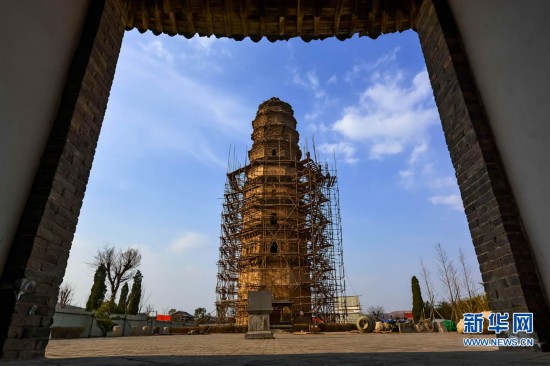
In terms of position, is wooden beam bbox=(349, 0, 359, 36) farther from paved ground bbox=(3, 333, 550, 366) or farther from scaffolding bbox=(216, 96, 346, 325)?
scaffolding bbox=(216, 96, 346, 325)

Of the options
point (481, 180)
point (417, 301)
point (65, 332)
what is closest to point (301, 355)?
point (481, 180)

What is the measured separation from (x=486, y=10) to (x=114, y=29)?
5.73 meters

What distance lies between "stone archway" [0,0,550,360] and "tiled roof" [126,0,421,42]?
0.02 m

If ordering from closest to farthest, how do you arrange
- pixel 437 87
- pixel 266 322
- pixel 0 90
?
pixel 0 90
pixel 437 87
pixel 266 322

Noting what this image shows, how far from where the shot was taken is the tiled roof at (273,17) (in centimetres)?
566

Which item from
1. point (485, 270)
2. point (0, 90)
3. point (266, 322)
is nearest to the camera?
point (0, 90)

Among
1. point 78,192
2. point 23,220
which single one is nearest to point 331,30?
point 78,192

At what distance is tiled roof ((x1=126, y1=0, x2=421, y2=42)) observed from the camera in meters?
5.66

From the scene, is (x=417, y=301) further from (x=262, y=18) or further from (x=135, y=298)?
(x=262, y=18)

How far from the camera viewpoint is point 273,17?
584 cm

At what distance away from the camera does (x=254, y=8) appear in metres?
5.70

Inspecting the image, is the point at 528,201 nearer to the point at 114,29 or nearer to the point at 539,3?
the point at 539,3

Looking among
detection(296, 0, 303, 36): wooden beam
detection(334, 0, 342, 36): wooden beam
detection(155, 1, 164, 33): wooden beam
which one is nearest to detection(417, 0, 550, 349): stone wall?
detection(334, 0, 342, 36): wooden beam

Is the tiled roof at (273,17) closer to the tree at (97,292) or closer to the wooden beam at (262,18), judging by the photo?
the wooden beam at (262,18)
